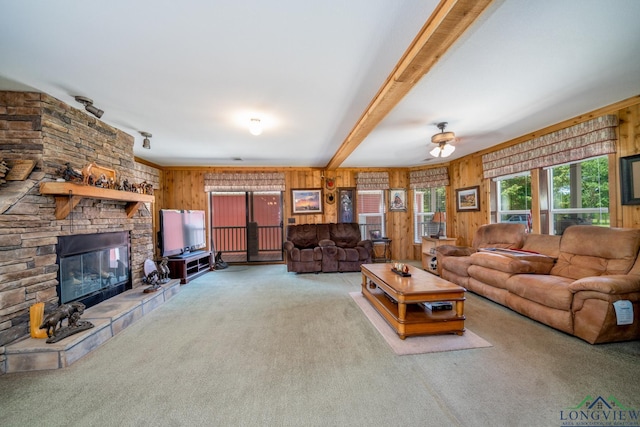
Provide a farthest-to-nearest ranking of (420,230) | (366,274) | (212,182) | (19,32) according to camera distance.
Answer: (420,230) < (212,182) < (366,274) < (19,32)

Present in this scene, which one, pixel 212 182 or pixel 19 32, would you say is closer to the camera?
pixel 19 32

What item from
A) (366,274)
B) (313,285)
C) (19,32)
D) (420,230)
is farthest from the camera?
(420,230)

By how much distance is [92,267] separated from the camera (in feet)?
9.50

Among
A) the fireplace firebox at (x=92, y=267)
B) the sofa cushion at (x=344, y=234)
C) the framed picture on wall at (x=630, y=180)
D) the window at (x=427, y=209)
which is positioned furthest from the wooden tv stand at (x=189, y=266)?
the framed picture on wall at (x=630, y=180)

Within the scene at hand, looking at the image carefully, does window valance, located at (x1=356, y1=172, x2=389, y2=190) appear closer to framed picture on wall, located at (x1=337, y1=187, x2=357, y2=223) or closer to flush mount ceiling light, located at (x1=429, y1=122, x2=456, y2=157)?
framed picture on wall, located at (x1=337, y1=187, x2=357, y2=223)

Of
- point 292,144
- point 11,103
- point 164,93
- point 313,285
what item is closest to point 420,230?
point 313,285

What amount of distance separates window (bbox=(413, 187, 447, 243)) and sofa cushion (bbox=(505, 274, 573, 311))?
9.92 ft

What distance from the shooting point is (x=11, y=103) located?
2312mm

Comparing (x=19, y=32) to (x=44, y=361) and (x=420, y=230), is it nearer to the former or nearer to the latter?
(x=44, y=361)

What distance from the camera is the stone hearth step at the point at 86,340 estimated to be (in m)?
1.95

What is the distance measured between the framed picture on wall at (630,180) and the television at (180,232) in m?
6.15

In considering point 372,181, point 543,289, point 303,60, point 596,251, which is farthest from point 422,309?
point 372,181

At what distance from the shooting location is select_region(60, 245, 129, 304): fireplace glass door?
2.56 metres

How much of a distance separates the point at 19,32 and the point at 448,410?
3509mm
